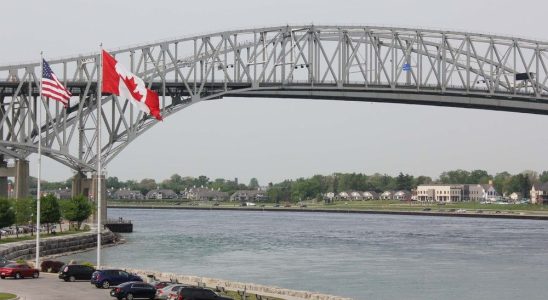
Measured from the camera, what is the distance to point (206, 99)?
11544 cm

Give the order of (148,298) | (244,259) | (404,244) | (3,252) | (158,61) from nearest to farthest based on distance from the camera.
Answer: (148,298), (3,252), (244,259), (404,244), (158,61)

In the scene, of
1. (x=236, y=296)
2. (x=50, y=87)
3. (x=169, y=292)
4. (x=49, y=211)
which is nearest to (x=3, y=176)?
(x=49, y=211)

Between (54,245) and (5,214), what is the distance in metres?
7.20

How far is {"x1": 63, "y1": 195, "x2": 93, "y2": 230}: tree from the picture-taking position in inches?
3863

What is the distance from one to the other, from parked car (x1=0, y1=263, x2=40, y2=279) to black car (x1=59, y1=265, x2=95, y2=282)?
192 cm

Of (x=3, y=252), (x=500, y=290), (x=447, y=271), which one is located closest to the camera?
(x=500, y=290)

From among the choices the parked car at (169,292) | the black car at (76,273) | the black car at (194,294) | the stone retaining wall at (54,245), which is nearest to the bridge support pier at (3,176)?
the stone retaining wall at (54,245)

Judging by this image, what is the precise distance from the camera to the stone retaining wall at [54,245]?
6681cm

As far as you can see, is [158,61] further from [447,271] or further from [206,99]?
[447,271]

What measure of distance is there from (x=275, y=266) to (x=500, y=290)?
20.6 metres

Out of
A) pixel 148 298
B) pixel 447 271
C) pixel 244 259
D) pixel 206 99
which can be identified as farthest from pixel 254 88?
pixel 148 298

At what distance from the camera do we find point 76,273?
4734cm

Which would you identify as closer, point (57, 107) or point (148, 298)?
point (148, 298)

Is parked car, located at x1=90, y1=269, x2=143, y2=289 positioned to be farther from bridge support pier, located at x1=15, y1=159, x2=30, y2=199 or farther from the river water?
bridge support pier, located at x1=15, y1=159, x2=30, y2=199
